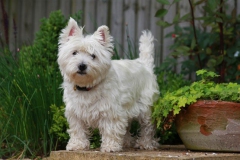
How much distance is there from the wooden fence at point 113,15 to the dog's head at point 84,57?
2.80 metres

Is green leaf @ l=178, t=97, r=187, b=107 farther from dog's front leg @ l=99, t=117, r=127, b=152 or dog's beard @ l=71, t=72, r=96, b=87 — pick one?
dog's beard @ l=71, t=72, r=96, b=87

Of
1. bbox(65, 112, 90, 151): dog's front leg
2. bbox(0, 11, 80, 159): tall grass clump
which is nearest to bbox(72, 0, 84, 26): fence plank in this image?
bbox(0, 11, 80, 159): tall grass clump

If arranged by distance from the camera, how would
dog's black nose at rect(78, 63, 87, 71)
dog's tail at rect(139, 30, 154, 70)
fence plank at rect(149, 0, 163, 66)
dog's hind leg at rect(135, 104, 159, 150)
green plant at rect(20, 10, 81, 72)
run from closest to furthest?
dog's black nose at rect(78, 63, 87, 71) < dog's hind leg at rect(135, 104, 159, 150) < dog's tail at rect(139, 30, 154, 70) < green plant at rect(20, 10, 81, 72) < fence plank at rect(149, 0, 163, 66)

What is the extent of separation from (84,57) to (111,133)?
0.70 meters

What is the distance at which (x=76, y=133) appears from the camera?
16.9 ft

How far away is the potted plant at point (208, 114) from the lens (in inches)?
191

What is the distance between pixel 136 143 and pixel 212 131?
0.96 metres

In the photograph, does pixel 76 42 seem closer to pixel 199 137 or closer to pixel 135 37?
pixel 199 137

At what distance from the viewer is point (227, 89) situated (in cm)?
497

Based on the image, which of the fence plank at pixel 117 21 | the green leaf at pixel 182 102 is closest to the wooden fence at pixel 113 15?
the fence plank at pixel 117 21

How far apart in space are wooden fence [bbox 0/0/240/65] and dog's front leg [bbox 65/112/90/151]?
279 cm

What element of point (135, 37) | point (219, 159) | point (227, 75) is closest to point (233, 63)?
point (227, 75)

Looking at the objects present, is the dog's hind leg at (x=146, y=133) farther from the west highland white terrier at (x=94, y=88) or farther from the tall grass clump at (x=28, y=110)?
the tall grass clump at (x=28, y=110)

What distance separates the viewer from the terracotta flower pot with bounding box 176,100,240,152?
15.9 ft
